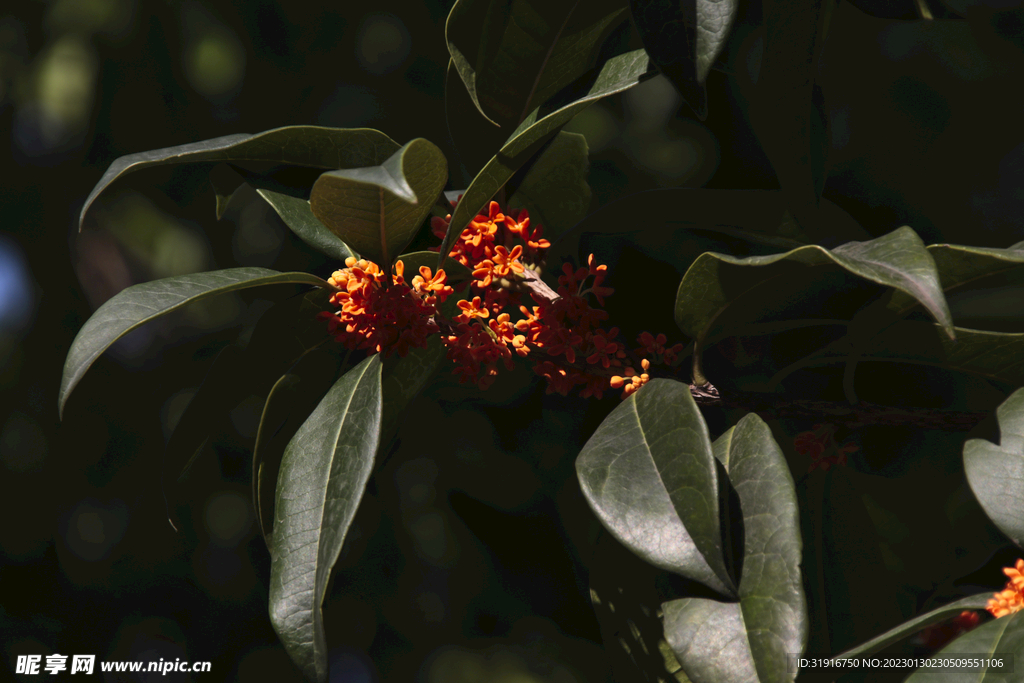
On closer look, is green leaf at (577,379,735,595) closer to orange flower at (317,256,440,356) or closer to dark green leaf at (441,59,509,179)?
orange flower at (317,256,440,356)

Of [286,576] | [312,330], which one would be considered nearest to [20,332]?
[312,330]

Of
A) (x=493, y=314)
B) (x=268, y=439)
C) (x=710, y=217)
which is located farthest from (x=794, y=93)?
(x=268, y=439)

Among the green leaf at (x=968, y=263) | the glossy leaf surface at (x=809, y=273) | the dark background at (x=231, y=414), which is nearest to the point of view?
the glossy leaf surface at (x=809, y=273)

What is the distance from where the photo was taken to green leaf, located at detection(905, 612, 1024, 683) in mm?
560

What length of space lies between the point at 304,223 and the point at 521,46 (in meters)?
0.36

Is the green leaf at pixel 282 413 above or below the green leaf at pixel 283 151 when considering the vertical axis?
below

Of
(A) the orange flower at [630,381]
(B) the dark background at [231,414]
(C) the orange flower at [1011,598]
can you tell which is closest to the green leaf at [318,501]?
(A) the orange flower at [630,381]

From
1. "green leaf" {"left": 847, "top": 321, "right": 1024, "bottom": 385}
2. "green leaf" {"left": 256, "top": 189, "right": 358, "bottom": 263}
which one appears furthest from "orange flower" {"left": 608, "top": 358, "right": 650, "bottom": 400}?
"green leaf" {"left": 256, "top": 189, "right": 358, "bottom": 263}

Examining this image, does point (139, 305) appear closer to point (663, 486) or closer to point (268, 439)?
point (268, 439)

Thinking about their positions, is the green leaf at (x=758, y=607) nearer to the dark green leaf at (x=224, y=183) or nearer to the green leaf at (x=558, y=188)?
the green leaf at (x=558, y=188)

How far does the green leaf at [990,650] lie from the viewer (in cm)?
56

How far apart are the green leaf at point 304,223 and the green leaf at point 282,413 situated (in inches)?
5.9

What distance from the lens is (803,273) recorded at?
2.17 feet

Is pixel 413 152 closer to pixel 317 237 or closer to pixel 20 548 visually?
pixel 317 237
